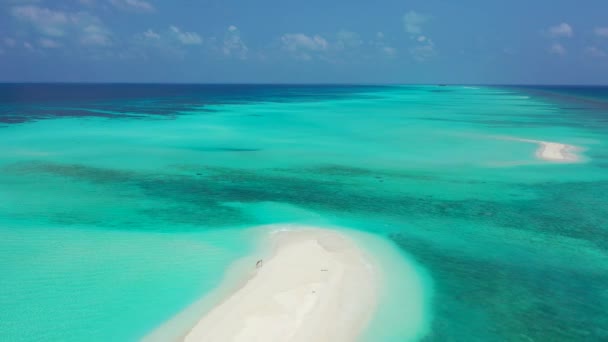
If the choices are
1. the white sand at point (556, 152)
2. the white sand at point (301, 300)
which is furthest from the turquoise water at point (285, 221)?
the white sand at point (301, 300)

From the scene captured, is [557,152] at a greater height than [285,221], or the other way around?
[557,152]

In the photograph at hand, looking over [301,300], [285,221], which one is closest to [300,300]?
[301,300]

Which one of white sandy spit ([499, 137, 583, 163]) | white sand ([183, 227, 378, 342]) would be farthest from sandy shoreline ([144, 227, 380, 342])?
white sandy spit ([499, 137, 583, 163])

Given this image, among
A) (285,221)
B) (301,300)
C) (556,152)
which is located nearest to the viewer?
(301,300)

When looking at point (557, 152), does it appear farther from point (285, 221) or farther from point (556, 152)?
point (285, 221)

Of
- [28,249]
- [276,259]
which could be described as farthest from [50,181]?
[276,259]

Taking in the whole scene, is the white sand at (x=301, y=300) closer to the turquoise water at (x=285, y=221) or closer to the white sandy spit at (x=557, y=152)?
the turquoise water at (x=285, y=221)

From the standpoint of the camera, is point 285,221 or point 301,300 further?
point 285,221
